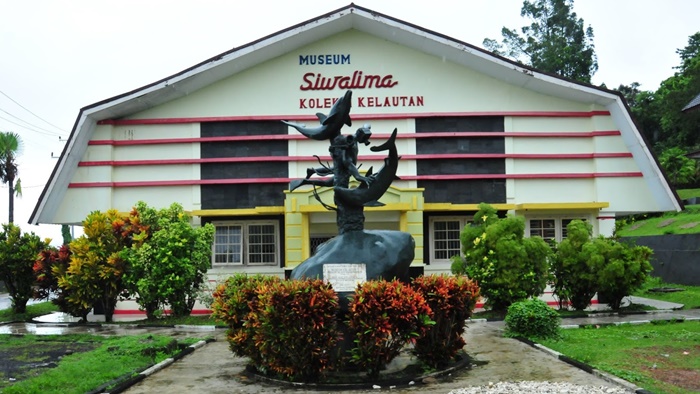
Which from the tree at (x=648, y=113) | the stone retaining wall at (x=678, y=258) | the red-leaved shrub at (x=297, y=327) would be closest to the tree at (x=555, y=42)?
the tree at (x=648, y=113)

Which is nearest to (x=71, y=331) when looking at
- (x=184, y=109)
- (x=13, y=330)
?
(x=13, y=330)

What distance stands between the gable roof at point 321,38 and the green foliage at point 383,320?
14.5 m

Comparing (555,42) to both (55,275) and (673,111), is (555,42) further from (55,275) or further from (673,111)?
(55,275)

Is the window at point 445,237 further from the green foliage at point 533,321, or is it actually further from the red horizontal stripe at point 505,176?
the green foliage at point 533,321

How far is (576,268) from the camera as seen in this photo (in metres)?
18.2

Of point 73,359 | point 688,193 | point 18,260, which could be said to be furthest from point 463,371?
point 688,193

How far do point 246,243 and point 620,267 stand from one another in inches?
501

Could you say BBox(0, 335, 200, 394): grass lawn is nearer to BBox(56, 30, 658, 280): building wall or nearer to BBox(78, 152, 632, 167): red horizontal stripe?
BBox(56, 30, 658, 280): building wall

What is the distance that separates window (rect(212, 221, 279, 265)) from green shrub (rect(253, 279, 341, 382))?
13348mm

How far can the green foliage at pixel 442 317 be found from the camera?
10.6 meters

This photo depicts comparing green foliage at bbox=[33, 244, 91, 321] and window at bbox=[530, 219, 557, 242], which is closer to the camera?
green foliage at bbox=[33, 244, 91, 321]

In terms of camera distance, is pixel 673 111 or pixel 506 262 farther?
pixel 673 111

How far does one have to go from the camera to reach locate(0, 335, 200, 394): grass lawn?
33.0ft

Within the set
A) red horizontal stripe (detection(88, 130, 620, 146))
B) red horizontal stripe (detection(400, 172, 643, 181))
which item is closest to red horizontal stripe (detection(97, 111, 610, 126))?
red horizontal stripe (detection(88, 130, 620, 146))
